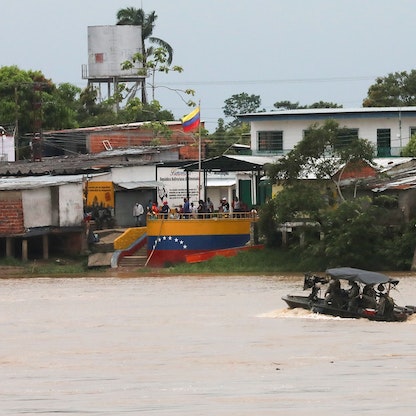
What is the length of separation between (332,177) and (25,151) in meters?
29.6

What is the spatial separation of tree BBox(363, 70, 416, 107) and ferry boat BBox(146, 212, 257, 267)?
92.5 ft

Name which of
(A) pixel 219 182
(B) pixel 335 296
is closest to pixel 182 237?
(A) pixel 219 182

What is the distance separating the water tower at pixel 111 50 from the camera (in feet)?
257

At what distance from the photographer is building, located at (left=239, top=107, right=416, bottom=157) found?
54000mm

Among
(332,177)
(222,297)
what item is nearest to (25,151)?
(332,177)

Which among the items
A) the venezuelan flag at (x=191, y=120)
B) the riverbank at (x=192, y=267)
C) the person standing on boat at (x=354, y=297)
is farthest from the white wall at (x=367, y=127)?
the person standing on boat at (x=354, y=297)

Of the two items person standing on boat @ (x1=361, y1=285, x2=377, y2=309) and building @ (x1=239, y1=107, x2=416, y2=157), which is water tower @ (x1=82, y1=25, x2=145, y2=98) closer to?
building @ (x1=239, y1=107, x2=416, y2=157)

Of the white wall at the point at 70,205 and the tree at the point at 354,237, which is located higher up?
the white wall at the point at 70,205

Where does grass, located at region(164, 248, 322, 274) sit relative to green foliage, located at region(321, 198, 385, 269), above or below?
below

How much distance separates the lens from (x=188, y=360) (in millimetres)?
21578

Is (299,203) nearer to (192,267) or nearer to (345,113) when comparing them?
(192,267)

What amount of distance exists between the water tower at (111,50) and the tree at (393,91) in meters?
14.6

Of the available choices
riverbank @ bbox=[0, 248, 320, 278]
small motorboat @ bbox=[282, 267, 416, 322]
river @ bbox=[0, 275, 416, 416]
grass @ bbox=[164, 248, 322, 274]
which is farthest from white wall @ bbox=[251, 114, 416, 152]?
small motorboat @ bbox=[282, 267, 416, 322]

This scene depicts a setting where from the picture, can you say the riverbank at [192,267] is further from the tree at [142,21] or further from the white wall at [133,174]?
the tree at [142,21]
